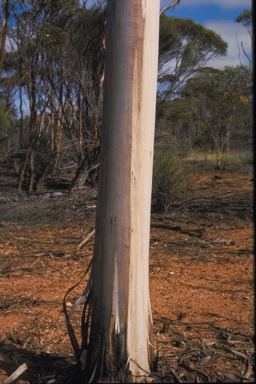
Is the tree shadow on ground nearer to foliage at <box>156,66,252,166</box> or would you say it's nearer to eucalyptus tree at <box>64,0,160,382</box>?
eucalyptus tree at <box>64,0,160,382</box>

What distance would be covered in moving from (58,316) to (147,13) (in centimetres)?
284

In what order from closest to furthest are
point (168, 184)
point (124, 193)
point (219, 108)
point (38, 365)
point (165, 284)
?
point (124, 193), point (38, 365), point (165, 284), point (168, 184), point (219, 108)

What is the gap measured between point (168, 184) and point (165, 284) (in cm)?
414

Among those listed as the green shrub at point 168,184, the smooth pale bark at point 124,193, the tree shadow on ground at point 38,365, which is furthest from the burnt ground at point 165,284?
the smooth pale bark at point 124,193

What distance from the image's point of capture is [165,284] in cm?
601

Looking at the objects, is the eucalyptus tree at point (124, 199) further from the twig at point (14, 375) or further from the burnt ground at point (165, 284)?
the twig at point (14, 375)

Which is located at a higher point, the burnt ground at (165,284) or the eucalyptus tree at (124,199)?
the eucalyptus tree at (124,199)

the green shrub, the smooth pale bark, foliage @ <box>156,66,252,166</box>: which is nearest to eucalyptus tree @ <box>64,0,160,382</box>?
the smooth pale bark

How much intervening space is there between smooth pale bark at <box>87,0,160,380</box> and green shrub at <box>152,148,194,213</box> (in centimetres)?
665

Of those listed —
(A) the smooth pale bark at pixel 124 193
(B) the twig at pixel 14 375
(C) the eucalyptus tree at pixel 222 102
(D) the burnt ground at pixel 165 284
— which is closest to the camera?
(A) the smooth pale bark at pixel 124 193

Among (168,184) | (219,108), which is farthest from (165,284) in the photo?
(219,108)

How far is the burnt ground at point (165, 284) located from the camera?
3.85 meters

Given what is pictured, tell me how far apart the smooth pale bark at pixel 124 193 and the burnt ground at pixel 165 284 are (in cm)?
34

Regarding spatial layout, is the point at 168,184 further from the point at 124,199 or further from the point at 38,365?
the point at 124,199
